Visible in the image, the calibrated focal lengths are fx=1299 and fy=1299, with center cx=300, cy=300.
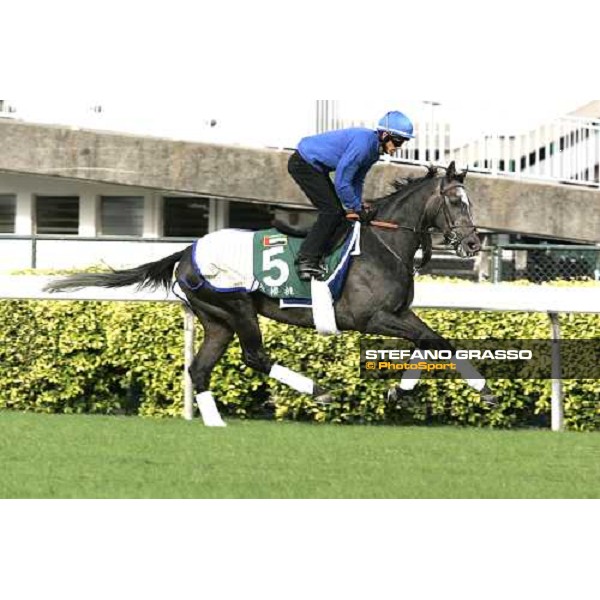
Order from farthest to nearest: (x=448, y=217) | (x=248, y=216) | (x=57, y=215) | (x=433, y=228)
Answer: (x=57, y=215), (x=248, y=216), (x=433, y=228), (x=448, y=217)

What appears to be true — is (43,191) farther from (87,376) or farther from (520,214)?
(87,376)

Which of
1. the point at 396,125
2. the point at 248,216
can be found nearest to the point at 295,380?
the point at 396,125

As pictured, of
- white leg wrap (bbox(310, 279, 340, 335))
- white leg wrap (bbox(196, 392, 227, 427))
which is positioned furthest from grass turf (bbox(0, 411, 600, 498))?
white leg wrap (bbox(310, 279, 340, 335))

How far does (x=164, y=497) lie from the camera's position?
6434 millimetres

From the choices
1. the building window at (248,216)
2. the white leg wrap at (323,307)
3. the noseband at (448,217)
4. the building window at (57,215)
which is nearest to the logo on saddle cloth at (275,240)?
the white leg wrap at (323,307)

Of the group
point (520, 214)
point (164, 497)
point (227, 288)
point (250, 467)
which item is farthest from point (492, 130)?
point (164, 497)

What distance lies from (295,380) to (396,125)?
76.0 inches

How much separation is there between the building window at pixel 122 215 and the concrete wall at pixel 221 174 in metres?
1.69

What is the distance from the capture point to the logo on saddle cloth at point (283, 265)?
362 inches

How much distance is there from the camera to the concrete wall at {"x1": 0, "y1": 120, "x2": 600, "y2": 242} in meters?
17.2

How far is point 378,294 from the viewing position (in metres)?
9.17

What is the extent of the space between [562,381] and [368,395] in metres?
1.51

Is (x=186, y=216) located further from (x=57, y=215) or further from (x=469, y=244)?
(x=469, y=244)

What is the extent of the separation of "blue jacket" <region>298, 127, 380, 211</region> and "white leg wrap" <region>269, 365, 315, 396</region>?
1.25 meters
